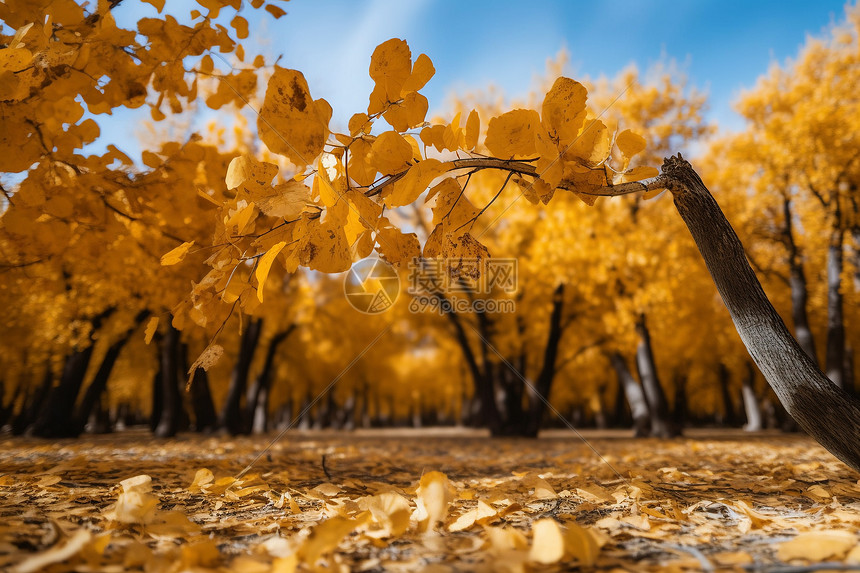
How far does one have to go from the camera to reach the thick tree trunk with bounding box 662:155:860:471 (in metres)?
1.49

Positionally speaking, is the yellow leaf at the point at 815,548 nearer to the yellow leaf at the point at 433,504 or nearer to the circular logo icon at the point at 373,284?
the yellow leaf at the point at 433,504

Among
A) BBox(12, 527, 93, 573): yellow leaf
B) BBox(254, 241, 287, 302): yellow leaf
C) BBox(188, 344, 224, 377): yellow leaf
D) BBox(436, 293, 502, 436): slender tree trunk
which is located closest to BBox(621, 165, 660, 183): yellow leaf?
BBox(254, 241, 287, 302): yellow leaf

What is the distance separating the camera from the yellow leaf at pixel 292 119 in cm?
115

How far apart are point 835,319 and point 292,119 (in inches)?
438

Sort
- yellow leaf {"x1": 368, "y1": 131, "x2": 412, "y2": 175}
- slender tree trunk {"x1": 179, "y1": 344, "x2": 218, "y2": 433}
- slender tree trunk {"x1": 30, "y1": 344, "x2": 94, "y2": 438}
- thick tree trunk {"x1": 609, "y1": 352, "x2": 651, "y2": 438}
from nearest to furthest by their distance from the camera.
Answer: yellow leaf {"x1": 368, "y1": 131, "x2": 412, "y2": 175} → slender tree trunk {"x1": 30, "y1": 344, "x2": 94, "y2": 438} → thick tree trunk {"x1": 609, "y1": 352, "x2": 651, "y2": 438} → slender tree trunk {"x1": 179, "y1": 344, "x2": 218, "y2": 433}

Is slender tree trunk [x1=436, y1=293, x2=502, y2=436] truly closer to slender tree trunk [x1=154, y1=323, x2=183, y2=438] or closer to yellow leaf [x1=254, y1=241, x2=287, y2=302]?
slender tree trunk [x1=154, y1=323, x2=183, y2=438]

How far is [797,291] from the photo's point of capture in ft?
29.7

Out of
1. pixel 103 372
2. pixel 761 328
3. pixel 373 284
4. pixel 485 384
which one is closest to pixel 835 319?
pixel 485 384

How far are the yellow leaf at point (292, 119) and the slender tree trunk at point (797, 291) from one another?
34.6ft

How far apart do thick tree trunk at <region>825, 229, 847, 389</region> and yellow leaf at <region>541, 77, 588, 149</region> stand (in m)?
10.1

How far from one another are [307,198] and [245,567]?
856 mm

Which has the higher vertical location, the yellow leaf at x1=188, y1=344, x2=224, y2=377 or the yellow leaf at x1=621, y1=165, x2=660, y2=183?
the yellow leaf at x1=621, y1=165, x2=660, y2=183

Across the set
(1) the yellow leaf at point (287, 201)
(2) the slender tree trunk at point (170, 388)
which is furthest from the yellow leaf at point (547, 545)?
(2) the slender tree trunk at point (170, 388)

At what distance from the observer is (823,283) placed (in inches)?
498
